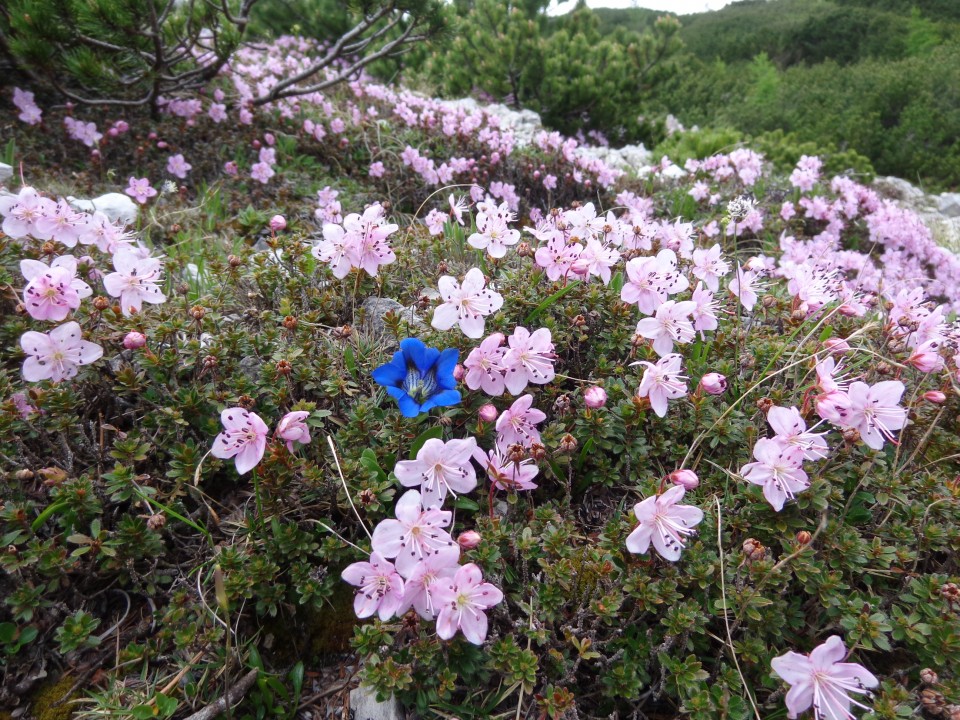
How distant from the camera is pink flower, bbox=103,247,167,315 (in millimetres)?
2090

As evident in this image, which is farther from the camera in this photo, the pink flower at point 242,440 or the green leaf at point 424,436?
the green leaf at point 424,436

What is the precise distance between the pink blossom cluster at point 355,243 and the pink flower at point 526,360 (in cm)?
85

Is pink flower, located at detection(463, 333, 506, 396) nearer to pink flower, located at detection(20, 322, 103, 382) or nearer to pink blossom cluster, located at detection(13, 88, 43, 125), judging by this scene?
pink flower, located at detection(20, 322, 103, 382)

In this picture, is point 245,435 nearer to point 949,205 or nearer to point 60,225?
point 60,225

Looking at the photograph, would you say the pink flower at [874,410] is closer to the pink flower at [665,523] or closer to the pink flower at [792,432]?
the pink flower at [792,432]

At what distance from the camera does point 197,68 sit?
19.1ft

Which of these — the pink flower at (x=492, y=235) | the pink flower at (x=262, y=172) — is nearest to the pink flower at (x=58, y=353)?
the pink flower at (x=492, y=235)

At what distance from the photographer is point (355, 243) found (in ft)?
7.62

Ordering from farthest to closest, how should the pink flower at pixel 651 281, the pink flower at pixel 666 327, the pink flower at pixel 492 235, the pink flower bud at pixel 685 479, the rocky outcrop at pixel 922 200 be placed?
the rocky outcrop at pixel 922 200
the pink flower at pixel 492 235
the pink flower at pixel 651 281
the pink flower at pixel 666 327
the pink flower bud at pixel 685 479

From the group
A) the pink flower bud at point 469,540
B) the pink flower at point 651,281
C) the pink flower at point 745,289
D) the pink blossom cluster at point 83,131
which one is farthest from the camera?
the pink blossom cluster at point 83,131

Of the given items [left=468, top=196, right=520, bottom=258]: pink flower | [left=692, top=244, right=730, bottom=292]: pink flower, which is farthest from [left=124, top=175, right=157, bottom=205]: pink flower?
[left=692, top=244, right=730, bottom=292]: pink flower

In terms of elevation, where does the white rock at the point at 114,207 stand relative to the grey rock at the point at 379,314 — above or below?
above

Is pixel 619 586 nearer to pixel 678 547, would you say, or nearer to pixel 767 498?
pixel 678 547

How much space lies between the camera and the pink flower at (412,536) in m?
1.38
